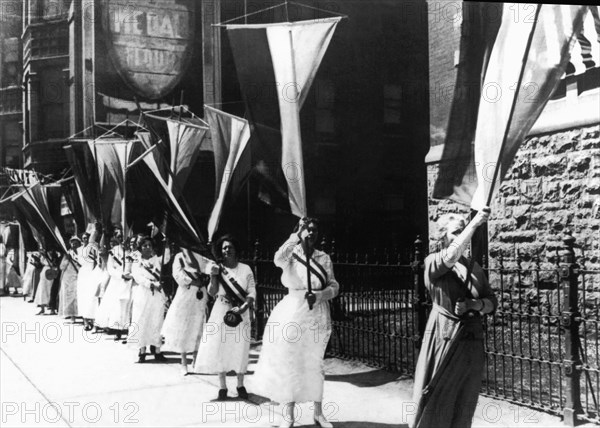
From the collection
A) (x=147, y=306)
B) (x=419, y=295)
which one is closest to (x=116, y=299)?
(x=147, y=306)

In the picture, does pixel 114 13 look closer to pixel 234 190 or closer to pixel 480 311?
pixel 234 190

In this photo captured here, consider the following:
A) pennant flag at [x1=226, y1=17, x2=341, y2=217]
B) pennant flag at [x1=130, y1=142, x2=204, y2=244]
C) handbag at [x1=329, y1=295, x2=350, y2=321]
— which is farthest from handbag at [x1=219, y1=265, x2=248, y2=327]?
handbag at [x1=329, y1=295, x2=350, y2=321]

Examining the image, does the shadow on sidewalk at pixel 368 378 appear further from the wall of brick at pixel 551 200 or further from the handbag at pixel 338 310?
the wall of brick at pixel 551 200

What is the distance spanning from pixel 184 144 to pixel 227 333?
1823 millimetres

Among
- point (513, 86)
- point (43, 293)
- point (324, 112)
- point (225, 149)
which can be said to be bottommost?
point (43, 293)

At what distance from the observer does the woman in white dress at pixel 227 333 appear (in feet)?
15.9

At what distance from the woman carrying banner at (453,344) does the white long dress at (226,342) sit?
1.78 m

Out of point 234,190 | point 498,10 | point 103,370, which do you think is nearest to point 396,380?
point 234,190

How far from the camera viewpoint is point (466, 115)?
13.4 feet

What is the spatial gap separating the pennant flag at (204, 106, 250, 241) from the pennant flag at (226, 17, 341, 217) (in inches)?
14.5

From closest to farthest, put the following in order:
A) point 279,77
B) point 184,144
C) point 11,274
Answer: point 279,77 < point 11,274 < point 184,144

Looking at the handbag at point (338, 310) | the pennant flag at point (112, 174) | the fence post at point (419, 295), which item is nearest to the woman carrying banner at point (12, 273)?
the pennant flag at point (112, 174)

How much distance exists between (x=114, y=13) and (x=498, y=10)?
281 cm

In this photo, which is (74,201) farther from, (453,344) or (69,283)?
(453,344)
